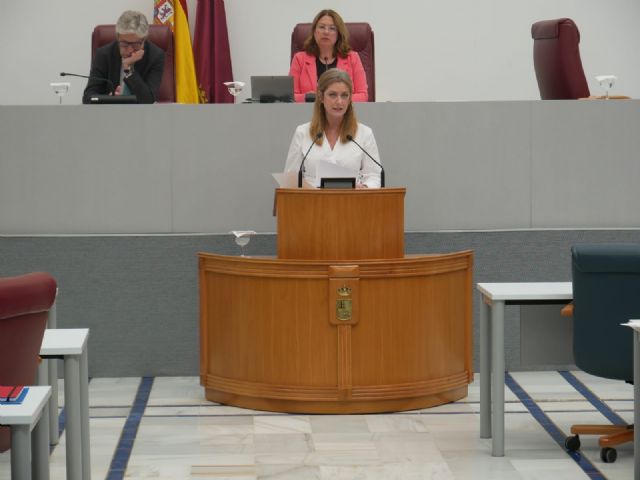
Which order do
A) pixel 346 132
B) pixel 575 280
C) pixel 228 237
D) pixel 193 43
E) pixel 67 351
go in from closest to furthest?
pixel 67 351, pixel 575 280, pixel 346 132, pixel 228 237, pixel 193 43

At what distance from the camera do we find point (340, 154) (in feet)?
19.5

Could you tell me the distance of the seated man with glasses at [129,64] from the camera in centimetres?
680

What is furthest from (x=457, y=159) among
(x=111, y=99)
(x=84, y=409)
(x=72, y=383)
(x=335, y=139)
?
(x=72, y=383)

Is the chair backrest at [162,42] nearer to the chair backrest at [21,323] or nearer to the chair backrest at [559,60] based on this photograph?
the chair backrest at [559,60]

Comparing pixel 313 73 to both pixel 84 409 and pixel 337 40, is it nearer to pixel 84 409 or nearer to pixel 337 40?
pixel 337 40

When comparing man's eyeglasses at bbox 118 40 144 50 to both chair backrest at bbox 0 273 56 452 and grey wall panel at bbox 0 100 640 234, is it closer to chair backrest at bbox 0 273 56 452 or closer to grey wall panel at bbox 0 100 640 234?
grey wall panel at bbox 0 100 640 234

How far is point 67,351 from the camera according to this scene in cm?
387

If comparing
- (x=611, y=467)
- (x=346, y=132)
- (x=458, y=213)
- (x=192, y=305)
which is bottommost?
(x=611, y=467)

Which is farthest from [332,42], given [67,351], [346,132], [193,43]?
[67,351]

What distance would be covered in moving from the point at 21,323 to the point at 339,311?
7.99ft

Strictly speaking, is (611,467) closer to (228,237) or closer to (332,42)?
(228,237)

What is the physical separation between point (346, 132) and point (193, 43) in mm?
3711

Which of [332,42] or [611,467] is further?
[332,42]

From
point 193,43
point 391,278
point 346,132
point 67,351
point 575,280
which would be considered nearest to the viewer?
point 67,351
